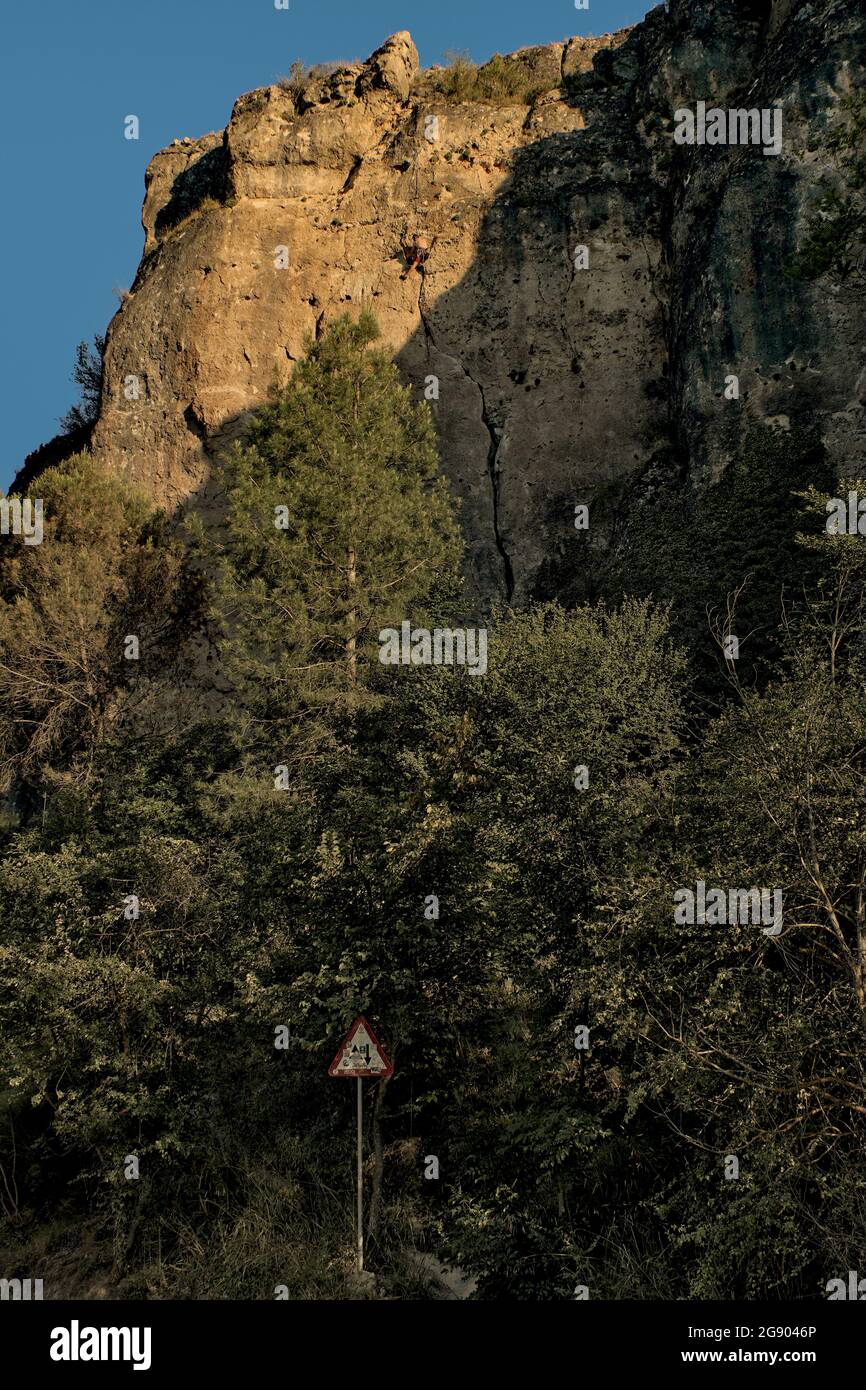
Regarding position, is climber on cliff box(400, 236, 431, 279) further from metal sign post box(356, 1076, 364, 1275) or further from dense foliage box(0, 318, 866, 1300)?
metal sign post box(356, 1076, 364, 1275)

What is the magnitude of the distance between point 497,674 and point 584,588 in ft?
43.1

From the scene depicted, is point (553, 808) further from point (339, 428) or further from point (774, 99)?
point (774, 99)

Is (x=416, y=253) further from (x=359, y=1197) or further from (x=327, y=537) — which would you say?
(x=359, y=1197)

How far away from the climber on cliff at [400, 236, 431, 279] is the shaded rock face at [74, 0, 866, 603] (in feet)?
0.56

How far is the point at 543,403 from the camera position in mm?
32594

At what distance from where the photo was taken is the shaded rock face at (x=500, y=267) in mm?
30625

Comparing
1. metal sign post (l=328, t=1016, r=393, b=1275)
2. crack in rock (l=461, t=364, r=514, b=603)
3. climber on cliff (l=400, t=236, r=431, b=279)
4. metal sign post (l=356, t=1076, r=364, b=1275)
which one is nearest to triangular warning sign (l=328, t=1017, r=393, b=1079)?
metal sign post (l=328, t=1016, r=393, b=1275)

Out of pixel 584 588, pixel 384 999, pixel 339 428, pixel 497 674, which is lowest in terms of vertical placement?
pixel 384 999

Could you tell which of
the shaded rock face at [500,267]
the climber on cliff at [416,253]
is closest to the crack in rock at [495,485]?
the shaded rock face at [500,267]

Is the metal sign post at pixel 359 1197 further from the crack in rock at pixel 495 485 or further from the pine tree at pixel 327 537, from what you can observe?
the crack in rock at pixel 495 485

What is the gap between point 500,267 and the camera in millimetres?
33719

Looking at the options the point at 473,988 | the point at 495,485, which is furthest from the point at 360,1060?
the point at 495,485

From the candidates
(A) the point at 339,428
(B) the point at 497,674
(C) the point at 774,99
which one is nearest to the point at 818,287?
(C) the point at 774,99

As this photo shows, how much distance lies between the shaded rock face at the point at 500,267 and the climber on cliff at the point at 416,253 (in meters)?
0.17
